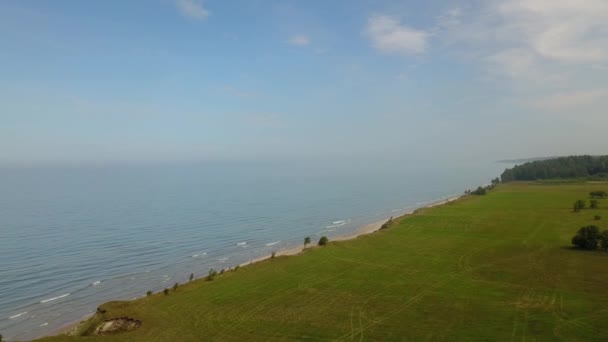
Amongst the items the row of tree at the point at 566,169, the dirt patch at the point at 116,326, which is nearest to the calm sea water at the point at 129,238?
the dirt patch at the point at 116,326

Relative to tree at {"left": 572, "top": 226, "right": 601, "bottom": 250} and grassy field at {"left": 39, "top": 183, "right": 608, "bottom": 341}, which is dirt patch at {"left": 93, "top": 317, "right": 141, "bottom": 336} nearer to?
grassy field at {"left": 39, "top": 183, "right": 608, "bottom": 341}

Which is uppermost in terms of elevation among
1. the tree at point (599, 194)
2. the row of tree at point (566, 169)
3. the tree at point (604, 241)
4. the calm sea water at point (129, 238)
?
the row of tree at point (566, 169)

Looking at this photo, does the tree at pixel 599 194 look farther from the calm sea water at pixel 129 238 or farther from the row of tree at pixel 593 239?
the row of tree at pixel 593 239

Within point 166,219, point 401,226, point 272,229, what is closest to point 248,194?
point 166,219

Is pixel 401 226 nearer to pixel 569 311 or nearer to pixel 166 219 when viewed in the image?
pixel 569 311

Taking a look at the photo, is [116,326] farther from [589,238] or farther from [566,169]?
[566,169]

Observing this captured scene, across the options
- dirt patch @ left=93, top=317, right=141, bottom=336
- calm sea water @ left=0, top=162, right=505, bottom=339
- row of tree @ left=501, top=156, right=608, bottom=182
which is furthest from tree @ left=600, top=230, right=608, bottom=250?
row of tree @ left=501, top=156, right=608, bottom=182
